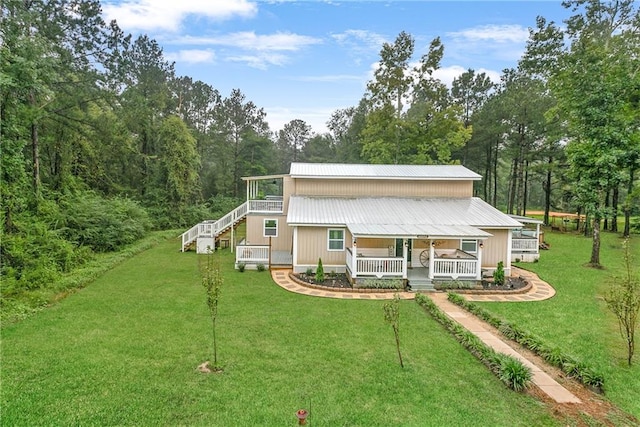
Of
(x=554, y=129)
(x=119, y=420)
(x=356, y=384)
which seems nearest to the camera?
(x=119, y=420)

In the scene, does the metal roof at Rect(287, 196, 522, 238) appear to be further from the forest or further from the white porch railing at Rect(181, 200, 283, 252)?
the forest

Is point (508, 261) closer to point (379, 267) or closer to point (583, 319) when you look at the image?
point (583, 319)

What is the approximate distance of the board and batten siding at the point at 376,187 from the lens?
1758 centimetres

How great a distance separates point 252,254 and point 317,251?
3.21 meters

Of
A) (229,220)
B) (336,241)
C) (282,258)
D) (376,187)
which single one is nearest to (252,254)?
(282,258)

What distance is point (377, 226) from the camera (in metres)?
13.9

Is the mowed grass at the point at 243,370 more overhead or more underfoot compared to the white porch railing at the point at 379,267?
more underfoot

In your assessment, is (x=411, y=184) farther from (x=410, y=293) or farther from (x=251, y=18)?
(x=251, y=18)

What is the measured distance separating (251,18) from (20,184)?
12285 mm

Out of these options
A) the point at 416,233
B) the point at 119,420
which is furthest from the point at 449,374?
the point at 416,233

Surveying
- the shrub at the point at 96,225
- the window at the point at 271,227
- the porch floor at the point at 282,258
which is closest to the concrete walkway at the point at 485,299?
the porch floor at the point at 282,258

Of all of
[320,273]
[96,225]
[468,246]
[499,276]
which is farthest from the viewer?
[96,225]

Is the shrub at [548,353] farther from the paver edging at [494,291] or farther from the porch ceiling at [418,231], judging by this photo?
the porch ceiling at [418,231]

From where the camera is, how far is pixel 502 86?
2919 centimetres
